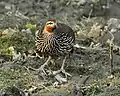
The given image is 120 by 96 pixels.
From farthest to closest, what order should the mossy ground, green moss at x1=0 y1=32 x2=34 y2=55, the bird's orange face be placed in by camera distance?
green moss at x1=0 y1=32 x2=34 y2=55
the bird's orange face
the mossy ground

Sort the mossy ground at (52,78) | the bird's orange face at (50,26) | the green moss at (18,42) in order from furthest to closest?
the green moss at (18,42) → the bird's orange face at (50,26) → the mossy ground at (52,78)

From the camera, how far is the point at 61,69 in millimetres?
6152

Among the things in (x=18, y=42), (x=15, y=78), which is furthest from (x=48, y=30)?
(x=18, y=42)

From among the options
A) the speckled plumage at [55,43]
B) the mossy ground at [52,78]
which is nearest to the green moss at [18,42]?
the mossy ground at [52,78]

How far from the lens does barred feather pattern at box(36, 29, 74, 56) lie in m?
6.17

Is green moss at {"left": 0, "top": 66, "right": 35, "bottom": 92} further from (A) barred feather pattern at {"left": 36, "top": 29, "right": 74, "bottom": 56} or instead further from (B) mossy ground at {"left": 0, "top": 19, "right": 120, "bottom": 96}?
(A) barred feather pattern at {"left": 36, "top": 29, "right": 74, "bottom": 56}

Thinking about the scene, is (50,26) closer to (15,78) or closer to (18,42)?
(15,78)

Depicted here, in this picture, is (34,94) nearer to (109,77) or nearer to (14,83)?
(14,83)

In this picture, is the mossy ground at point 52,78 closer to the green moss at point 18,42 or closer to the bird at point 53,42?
the green moss at point 18,42

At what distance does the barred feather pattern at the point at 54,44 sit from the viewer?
20.2 feet

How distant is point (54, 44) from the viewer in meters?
6.16

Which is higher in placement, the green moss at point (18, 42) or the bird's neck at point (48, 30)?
the bird's neck at point (48, 30)

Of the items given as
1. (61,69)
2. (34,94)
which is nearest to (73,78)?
(61,69)

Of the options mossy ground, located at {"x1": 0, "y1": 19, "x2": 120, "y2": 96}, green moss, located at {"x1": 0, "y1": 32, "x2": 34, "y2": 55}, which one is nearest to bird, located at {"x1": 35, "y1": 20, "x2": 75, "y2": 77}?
mossy ground, located at {"x1": 0, "y1": 19, "x2": 120, "y2": 96}
